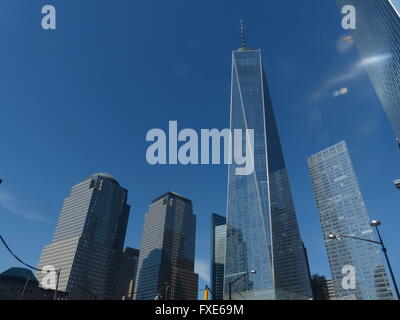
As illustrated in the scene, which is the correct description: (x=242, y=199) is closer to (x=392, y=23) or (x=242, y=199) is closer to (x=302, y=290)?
(x=302, y=290)

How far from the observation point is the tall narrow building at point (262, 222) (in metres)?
154

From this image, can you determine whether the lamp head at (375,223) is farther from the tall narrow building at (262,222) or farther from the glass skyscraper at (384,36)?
the tall narrow building at (262,222)

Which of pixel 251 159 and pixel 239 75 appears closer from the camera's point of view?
pixel 251 159

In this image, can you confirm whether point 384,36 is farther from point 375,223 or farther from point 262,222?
point 262,222

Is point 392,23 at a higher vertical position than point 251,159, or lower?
lower

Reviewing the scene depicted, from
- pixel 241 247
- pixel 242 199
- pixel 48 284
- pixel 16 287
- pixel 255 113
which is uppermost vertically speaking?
pixel 255 113

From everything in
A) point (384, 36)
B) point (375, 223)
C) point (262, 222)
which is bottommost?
point (375, 223)

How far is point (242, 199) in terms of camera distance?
167 metres

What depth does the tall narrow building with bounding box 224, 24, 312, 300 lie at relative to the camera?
154 meters

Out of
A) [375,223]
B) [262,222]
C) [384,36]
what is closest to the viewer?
[375,223]

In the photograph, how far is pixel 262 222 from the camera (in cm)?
15438

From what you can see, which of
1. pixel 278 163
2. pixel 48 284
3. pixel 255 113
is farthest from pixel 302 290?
pixel 48 284

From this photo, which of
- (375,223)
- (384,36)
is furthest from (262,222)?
(375,223)

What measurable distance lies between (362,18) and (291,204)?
369 feet
